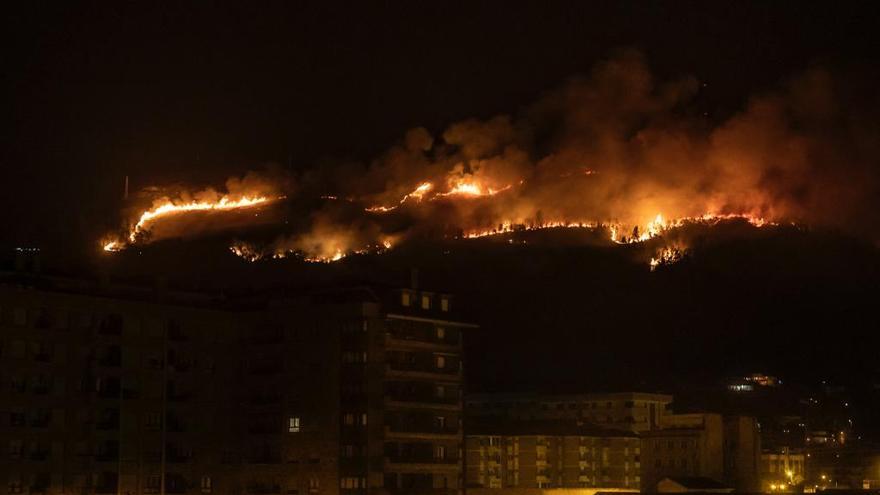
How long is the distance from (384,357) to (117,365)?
46.9 feet

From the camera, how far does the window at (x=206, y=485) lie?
75.3 metres

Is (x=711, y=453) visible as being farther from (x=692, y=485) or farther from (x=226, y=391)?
(x=226, y=391)

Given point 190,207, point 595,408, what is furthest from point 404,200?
point 595,408

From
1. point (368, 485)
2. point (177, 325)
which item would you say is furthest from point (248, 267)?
point (368, 485)

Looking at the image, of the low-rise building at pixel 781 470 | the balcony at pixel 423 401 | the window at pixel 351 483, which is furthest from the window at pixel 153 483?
the low-rise building at pixel 781 470

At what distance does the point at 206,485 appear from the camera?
7556cm

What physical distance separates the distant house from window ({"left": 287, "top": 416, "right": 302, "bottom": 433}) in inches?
1332

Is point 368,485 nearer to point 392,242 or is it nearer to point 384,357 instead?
point 384,357

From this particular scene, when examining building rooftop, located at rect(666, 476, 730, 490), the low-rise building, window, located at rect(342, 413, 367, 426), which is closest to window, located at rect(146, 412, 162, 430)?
window, located at rect(342, 413, 367, 426)

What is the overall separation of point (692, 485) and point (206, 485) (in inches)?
1550

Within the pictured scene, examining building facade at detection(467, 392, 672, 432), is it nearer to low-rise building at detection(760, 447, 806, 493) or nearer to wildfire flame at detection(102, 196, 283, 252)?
low-rise building at detection(760, 447, 806, 493)

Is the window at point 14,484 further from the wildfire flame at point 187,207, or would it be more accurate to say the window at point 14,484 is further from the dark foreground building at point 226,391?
the wildfire flame at point 187,207

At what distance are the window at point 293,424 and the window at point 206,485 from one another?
501 cm

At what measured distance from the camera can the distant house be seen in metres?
98.7
